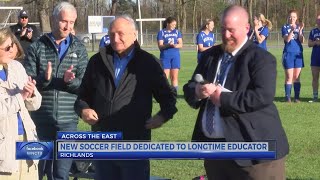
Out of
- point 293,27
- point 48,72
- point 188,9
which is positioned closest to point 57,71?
point 48,72

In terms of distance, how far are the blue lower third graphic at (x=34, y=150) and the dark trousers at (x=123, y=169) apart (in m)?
0.53

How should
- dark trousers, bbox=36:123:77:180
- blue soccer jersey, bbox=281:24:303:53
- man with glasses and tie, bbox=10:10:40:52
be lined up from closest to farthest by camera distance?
1. dark trousers, bbox=36:123:77:180
2. man with glasses and tie, bbox=10:10:40:52
3. blue soccer jersey, bbox=281:24:303:53

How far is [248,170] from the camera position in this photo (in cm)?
457

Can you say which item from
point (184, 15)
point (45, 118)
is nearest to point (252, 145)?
point (45, 118)

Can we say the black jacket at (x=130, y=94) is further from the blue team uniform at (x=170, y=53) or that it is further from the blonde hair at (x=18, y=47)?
the blue team uniform at (x=170, y=53)

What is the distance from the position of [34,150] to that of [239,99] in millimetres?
1548

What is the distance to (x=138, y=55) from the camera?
5355 mm

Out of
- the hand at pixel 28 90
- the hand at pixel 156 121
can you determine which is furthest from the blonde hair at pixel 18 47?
the hand at pixel 156 121

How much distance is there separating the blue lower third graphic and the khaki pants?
203 mm

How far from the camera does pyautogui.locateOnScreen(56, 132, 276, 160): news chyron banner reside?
4.46 m

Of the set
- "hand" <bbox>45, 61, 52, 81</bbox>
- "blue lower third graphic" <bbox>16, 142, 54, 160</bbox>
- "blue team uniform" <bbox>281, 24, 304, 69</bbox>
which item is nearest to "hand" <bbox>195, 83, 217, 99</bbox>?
"blue lower third graphic" <bbox>16, 142, 54, 160</bbox>

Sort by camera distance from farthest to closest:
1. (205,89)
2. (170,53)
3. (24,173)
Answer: (170,53) < (24,173) < (205,89)

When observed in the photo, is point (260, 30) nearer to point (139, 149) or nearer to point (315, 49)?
point (315, 49)

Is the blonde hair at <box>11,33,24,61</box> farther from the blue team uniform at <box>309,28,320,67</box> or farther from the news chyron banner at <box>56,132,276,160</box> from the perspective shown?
the blue team uniform at <box>309,28,320,67</box>
